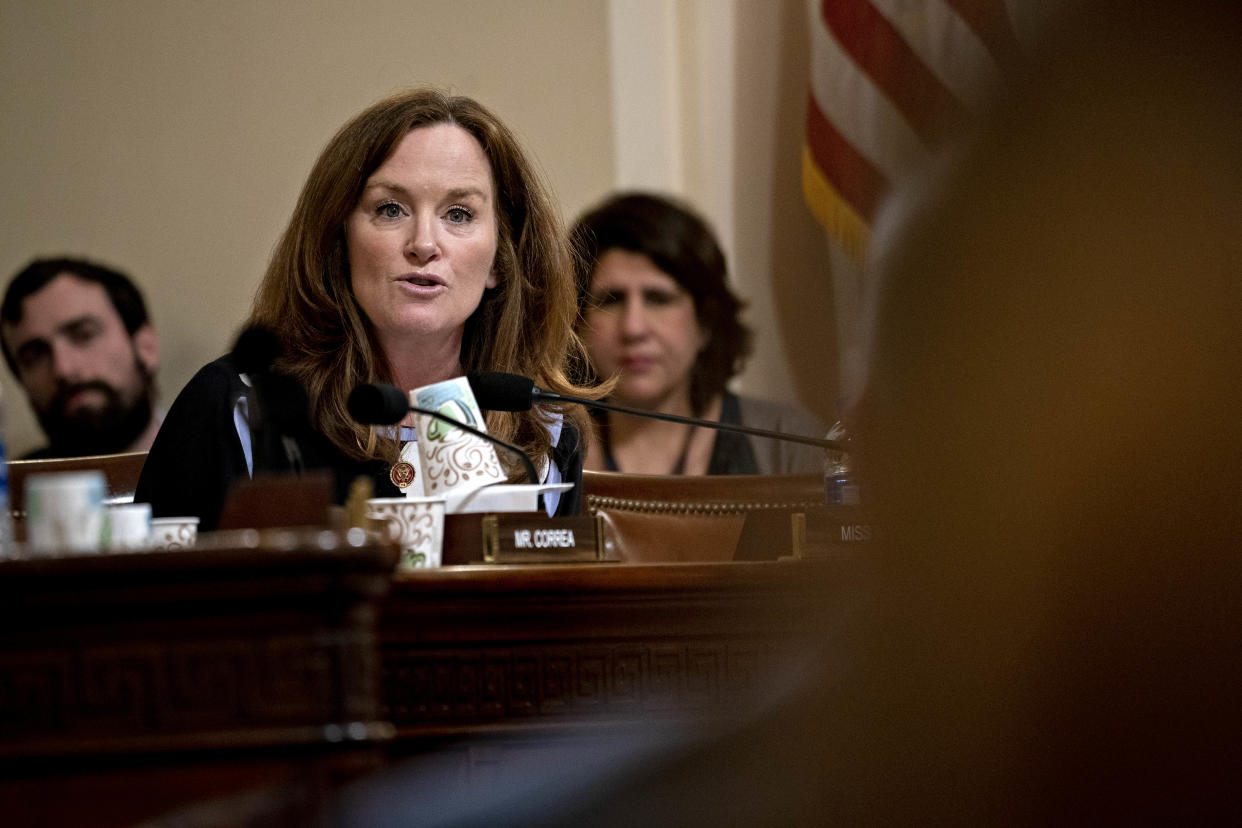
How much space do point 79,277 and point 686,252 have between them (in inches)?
64.0

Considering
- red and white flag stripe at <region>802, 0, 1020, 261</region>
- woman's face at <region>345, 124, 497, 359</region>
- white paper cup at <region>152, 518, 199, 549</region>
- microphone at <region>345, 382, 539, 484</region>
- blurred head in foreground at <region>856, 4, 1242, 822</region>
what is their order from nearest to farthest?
blurred head in foreground at <region>856, 4, 1242, 822</region>, white paper cup at <region>152, 518, 199, 549</region>, microphone at <region>345, 382, 539, 484</region>, woman's face at <region>345, 124, 497, 359</region>, red and white flag stripe at <region>802, 0, 1020, 261</region>

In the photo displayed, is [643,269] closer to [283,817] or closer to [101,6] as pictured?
[101,6]

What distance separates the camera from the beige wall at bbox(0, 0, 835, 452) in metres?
4.34

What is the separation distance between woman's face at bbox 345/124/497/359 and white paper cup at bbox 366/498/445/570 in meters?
0.86

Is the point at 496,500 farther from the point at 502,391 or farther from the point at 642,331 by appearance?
the point at 642,331

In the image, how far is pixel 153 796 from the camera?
0.88 metres

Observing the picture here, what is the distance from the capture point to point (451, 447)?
1.81 m

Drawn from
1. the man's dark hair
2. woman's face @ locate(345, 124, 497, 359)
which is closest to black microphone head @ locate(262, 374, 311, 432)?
woman's face @ locate(345, 124, 497, 359)

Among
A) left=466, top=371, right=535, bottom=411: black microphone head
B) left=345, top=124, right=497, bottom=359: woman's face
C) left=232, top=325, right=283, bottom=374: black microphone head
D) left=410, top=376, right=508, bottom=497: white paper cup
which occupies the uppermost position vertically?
left=345, top=124, right=497, bottom=359: woman's face

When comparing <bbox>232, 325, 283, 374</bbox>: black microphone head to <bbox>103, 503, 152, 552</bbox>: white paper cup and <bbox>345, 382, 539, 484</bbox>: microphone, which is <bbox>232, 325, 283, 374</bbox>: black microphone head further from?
<bbox>103, 503, 152, 552</bbox>: white paper cup

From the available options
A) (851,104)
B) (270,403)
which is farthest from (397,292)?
(851,104)

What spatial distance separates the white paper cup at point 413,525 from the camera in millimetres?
1566

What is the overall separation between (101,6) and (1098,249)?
4.39 metres

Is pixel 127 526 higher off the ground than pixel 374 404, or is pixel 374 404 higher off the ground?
pixel 374 404
